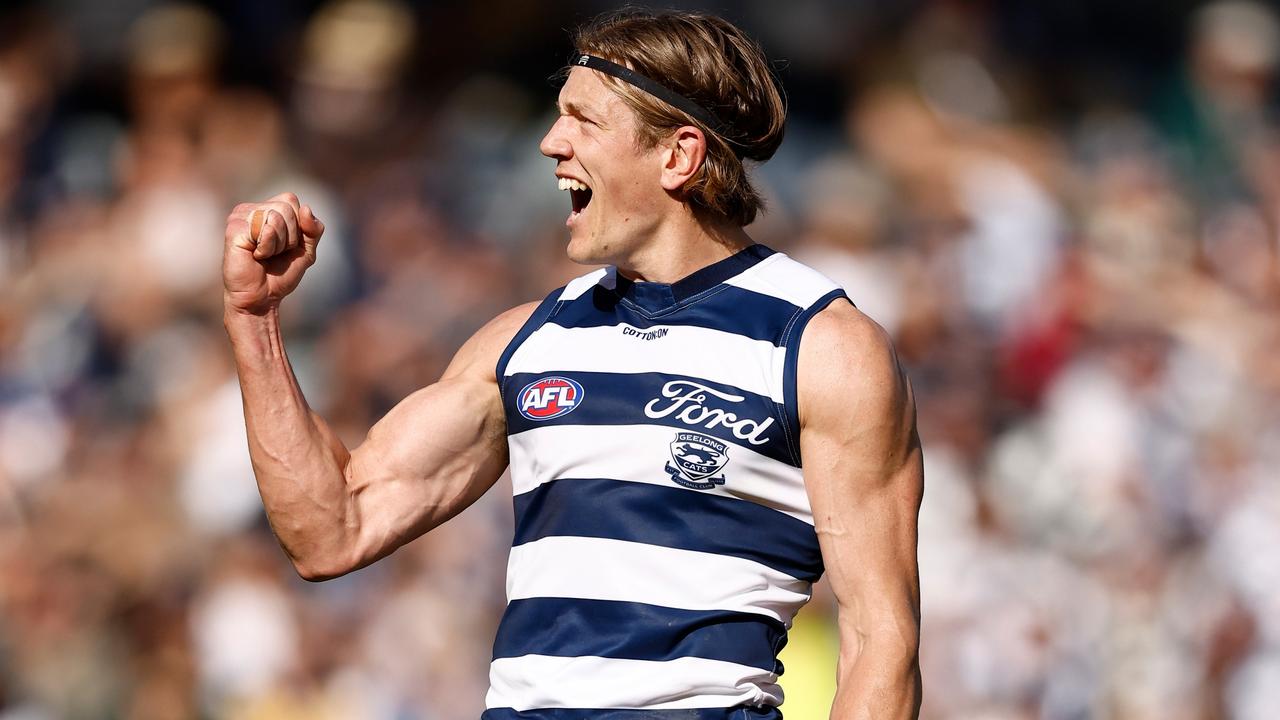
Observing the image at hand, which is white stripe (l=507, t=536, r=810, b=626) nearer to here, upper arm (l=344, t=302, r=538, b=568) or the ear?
upper arm (l=344, t=302, r=538, b=568)

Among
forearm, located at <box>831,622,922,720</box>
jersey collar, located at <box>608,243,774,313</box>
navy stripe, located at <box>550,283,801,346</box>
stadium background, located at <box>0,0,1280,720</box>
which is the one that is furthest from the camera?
stadium background, located at <box>0,0,1280,720</box>

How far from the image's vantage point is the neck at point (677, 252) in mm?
3793

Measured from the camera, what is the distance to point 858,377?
3418 millimetres

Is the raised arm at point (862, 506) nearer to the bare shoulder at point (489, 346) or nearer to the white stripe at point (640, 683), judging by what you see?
the white stripe at point (640, 683)

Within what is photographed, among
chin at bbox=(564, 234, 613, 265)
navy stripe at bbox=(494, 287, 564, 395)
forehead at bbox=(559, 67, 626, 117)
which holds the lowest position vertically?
navy stripe at bbox=(494, 287, 564, 395)

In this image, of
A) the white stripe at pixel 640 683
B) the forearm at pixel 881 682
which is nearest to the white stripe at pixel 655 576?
the white stripe at pixel 640 683

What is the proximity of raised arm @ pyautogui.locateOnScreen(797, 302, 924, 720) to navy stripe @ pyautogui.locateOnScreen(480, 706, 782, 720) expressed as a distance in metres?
0.18

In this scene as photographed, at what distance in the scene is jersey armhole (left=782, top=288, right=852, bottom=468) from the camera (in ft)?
11.3

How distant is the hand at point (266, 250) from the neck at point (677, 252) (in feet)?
2.37

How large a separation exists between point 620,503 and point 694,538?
0.17 m

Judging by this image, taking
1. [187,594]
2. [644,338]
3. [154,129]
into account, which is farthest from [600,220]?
[154,129]

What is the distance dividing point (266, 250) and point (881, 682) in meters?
1.61

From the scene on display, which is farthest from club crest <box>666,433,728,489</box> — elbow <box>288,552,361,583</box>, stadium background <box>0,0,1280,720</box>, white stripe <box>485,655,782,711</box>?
stadium background <box>0,0,1280,720</box>

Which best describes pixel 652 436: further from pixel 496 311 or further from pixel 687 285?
pixel 496 311
